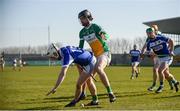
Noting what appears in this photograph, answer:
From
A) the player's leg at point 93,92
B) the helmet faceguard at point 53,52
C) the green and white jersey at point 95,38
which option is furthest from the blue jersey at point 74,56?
the player's leg at point 93,92

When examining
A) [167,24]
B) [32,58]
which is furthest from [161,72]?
[32,58]

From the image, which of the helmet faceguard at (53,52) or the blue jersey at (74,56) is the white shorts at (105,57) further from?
the helmet faceguard at (53,52)

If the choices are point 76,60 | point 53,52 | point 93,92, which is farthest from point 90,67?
point 53,52

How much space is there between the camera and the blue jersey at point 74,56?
11.0 metres

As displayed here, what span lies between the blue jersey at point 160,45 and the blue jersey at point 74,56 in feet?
15.7

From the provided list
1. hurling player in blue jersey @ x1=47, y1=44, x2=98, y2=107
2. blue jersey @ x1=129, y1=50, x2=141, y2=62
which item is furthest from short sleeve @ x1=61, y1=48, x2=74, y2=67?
blue jersey @ x1=129, y1=50, x2=141, y2=62

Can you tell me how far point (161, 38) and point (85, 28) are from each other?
16.4ft

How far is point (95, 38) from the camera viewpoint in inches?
450

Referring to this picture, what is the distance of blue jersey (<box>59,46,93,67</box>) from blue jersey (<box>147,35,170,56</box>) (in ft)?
15.7

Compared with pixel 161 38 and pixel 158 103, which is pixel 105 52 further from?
pixel 161 38

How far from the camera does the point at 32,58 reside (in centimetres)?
8881

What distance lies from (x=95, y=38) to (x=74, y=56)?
2.45 ft

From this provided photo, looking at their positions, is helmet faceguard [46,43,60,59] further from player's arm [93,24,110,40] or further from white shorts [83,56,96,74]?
player's arm [93,24,110,40]

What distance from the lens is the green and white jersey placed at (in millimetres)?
11297
